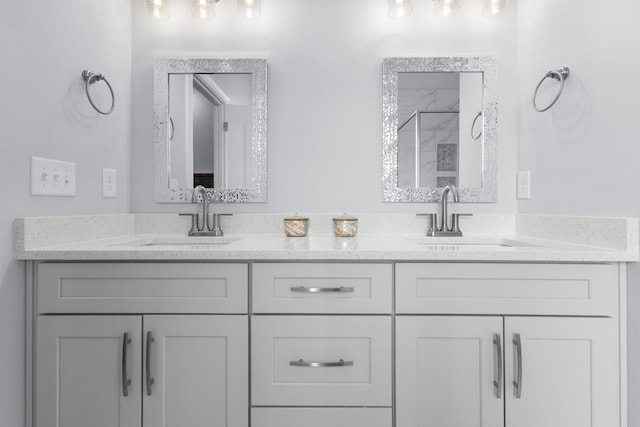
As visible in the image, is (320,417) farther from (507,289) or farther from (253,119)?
(253,119)

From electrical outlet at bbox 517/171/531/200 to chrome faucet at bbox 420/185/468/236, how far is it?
29 centimetres

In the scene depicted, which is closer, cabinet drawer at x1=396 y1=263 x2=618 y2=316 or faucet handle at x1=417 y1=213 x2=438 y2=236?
cabinet drawer at x1=396 y1=263 x2=618 y2=316

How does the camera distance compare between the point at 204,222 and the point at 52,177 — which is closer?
the point at 52,177

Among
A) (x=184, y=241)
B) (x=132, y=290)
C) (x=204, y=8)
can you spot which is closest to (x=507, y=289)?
(x=132, y=290)

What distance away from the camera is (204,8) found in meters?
1.77

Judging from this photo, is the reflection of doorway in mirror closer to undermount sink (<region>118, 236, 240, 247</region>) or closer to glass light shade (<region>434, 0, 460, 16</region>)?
undermount sink (<region>118, 236, 240, 247</region>)

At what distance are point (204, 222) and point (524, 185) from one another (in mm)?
1470

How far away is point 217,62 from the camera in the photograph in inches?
71.3

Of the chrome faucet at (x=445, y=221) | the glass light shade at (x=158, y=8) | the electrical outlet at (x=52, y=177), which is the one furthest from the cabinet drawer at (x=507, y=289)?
the glass light shade at (x=158, y=8)

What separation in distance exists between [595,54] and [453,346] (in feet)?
3.62

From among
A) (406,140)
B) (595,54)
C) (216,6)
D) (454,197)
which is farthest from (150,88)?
(595,54)

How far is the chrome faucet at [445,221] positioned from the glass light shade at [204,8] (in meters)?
1.35

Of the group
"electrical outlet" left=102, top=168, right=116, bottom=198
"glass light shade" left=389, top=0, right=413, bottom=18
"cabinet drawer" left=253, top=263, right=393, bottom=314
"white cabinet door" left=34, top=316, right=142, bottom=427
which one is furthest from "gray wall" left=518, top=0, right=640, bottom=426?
"electrical outlet" left=102, top=168, right=116, bottom=198

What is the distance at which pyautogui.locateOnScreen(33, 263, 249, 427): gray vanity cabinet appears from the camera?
121cm
